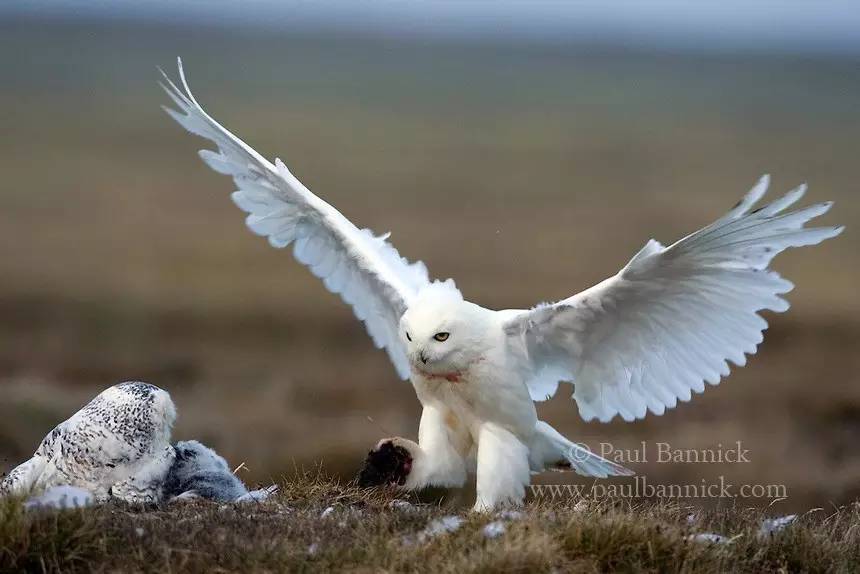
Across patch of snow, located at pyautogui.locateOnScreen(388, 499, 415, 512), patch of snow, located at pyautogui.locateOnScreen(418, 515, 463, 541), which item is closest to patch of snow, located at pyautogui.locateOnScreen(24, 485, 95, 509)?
patch of snow, located at pyautogui.locateOnScreen(418, 515, 463, 541)

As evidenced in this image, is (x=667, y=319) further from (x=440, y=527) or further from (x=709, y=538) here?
(x=440, y=527)

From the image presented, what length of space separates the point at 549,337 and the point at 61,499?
3.52m

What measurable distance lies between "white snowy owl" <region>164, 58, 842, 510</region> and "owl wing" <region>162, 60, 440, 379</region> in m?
0.02

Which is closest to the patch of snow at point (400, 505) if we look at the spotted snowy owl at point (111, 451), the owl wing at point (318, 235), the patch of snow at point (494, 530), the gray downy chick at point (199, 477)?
the gray downy chick at point (199, 477)

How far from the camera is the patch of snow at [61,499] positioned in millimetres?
6828

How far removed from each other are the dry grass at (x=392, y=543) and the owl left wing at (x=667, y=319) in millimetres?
1380

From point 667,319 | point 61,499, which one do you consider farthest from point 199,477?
point 667,319

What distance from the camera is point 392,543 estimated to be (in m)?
6.88

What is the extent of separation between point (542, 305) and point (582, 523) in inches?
82.6

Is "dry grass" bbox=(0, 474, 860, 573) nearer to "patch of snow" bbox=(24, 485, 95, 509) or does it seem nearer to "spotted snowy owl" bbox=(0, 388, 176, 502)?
"patch of snow" bbox=(24, 485, 95, 509)

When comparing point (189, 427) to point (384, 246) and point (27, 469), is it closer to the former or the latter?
point (384, 246)

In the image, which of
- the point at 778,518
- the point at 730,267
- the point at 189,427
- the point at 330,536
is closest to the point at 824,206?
the point at 730,267

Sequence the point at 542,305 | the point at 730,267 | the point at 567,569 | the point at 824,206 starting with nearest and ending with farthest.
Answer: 1. the point at 567,569
2. the point at 824,206
3. the point at 730,267
4. the point at 542,305

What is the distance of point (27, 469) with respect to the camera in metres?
8.35
